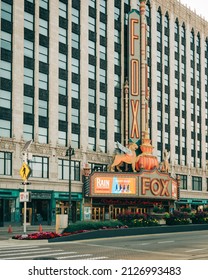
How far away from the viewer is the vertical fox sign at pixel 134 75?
80312 mm

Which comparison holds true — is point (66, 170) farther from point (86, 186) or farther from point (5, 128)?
point (5, 128)

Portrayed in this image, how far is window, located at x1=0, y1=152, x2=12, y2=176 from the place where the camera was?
61.3 m

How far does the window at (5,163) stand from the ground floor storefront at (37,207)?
7.48 feet

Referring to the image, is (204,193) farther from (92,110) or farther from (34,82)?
(34,82)

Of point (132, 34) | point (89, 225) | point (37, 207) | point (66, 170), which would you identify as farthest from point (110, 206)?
point (89, 225)

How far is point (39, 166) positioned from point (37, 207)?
5321 mm

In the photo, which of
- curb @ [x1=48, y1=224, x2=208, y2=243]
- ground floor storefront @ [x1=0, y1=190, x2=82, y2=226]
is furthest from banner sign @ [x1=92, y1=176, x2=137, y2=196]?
curb @ [x1=48, y1=224, x2=208, y2=243]

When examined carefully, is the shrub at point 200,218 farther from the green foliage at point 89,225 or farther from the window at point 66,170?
the window at point 66,170

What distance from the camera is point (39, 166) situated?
66438mm

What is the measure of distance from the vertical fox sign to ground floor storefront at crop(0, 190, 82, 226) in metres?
15.0

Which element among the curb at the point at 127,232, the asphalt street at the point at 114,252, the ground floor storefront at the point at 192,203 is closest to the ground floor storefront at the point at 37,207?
the curb at the point at 127,232

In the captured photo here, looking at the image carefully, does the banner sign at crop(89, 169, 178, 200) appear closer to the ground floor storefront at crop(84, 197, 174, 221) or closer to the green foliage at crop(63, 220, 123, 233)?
the ground floor storefront at crop(84, 197, 174, 221)
